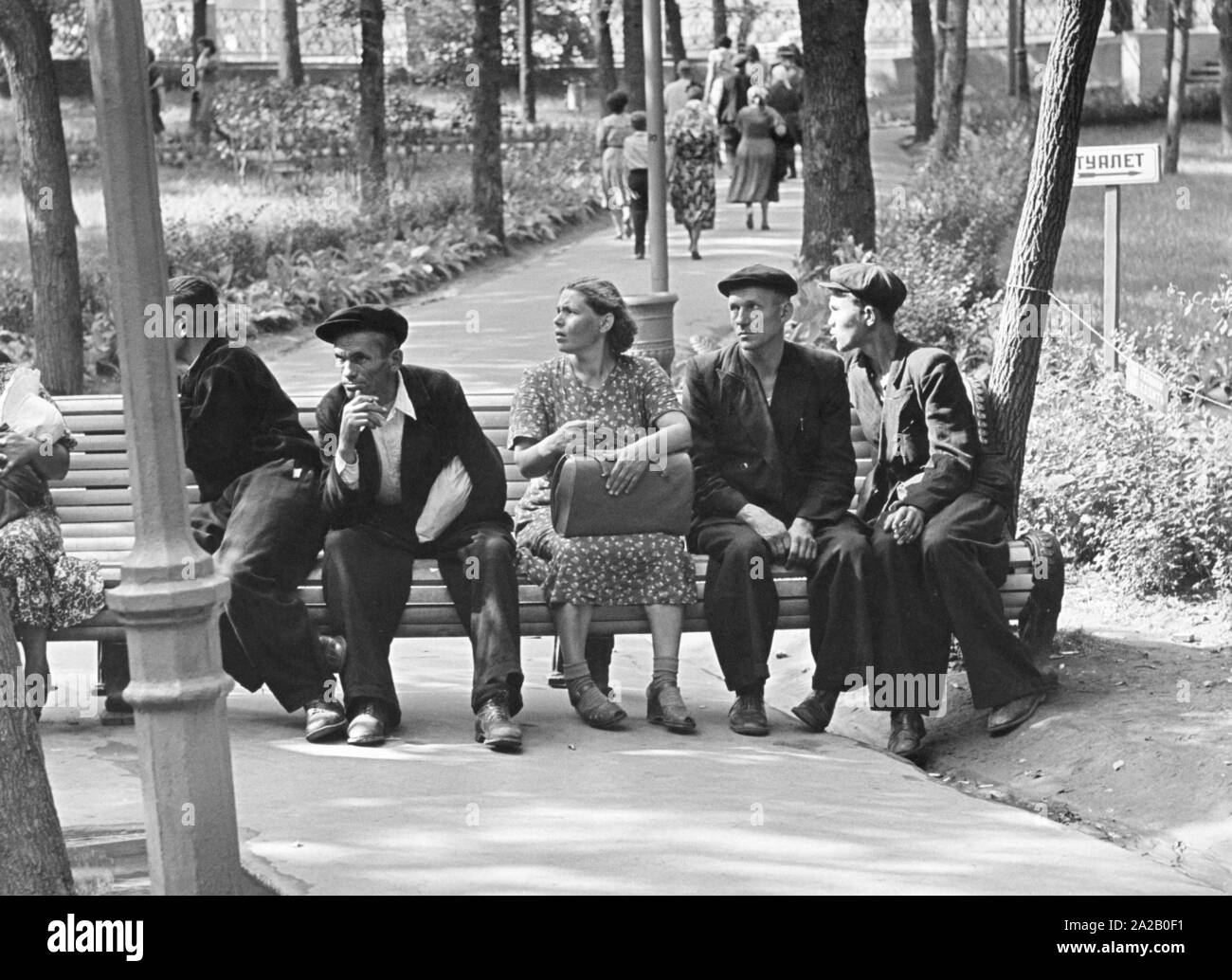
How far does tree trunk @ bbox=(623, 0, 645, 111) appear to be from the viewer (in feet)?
86.5

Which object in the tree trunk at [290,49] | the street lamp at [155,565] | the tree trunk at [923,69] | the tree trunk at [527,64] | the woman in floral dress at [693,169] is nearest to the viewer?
the street lamp at [155,565]

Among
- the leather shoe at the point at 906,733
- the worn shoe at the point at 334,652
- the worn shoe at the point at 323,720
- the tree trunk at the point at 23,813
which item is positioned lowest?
the leather shoe at the point at 906,733

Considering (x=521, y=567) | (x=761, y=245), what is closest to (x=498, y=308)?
(x=761, y=245)

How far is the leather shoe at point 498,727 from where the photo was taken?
673cm

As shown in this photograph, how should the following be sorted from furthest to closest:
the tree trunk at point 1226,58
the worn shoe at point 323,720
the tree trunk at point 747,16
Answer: the tree trunk at point 747,16 → the tree trunk at point 1226,58 → the worn shoe at point 323,720

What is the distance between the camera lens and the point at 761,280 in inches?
296

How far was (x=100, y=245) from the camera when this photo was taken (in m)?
22.2

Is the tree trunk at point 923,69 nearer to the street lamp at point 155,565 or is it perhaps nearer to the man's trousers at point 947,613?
the man's trousers at point 947,613

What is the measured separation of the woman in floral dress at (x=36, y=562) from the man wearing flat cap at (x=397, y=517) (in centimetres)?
89

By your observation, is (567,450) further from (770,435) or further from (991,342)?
(991,342)

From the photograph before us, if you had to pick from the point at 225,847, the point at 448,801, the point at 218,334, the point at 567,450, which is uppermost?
the point at 218,334

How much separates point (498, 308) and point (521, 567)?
11390mm

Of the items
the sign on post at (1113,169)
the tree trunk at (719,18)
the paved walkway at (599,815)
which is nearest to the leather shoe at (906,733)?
the paved walkway at (599,815)

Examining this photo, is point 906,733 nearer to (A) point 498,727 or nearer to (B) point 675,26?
(A) point 498,727
